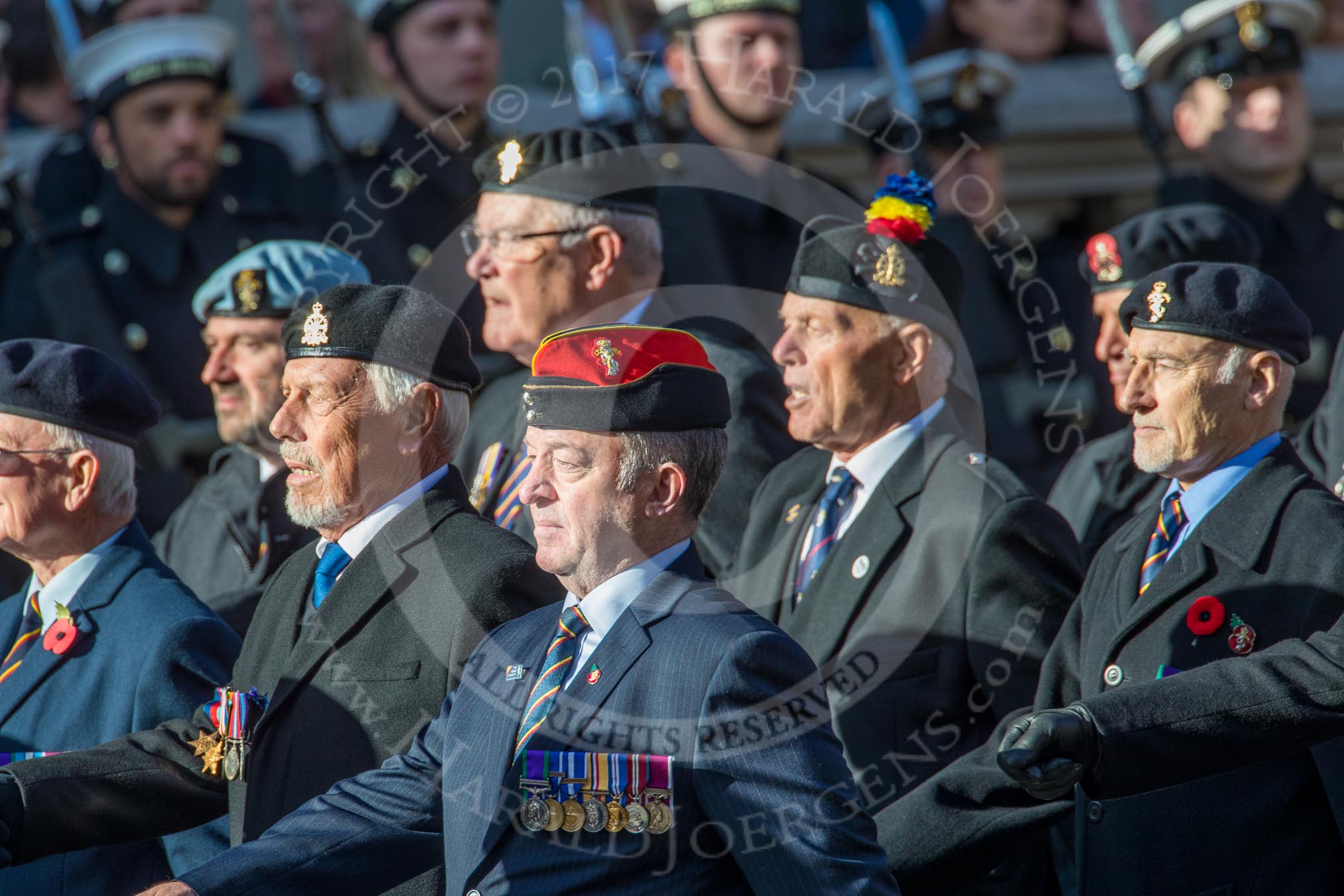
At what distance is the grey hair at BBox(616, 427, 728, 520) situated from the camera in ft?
10.8

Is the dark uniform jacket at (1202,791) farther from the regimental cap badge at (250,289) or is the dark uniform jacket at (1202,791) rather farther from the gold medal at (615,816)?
the regimental cap badge at (250,289)

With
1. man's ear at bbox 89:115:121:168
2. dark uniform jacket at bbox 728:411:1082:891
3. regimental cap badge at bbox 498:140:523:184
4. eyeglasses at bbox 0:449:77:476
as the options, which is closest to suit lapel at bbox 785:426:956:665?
dark uniform jacket at bbox 728:411:1082:891

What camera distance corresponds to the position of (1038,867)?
13.6 feet

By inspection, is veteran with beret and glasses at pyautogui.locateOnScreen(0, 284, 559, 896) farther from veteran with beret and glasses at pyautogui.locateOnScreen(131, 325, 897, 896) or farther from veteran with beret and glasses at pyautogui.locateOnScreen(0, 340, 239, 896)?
veteran with beret and glasses at pyautogui.locateOnScreen(131, 325, 897, 896)

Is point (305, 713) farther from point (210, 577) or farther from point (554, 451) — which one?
point (210, 577)

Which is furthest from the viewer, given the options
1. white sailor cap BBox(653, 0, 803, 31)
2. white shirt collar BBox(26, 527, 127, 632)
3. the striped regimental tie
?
white sailor cap BBox(653, 0, 803, 31)

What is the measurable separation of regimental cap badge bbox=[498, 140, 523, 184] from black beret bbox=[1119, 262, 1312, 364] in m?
1.86

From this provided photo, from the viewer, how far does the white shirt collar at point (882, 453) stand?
4488 millimetres

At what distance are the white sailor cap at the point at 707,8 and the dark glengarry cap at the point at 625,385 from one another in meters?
3.82

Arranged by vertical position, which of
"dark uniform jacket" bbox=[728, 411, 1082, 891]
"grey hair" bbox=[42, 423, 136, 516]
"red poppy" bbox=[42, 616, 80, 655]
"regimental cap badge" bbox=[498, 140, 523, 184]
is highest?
"regimental cap badge" bbox=[498, 140, 523, 184]

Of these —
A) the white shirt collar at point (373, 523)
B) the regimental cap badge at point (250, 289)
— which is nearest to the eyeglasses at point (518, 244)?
the regimental cap badge at point (250, 289)

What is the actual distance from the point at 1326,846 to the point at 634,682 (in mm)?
1386

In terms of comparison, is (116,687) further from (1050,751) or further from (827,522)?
(1050,751)

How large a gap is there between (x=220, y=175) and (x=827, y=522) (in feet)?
12.3
